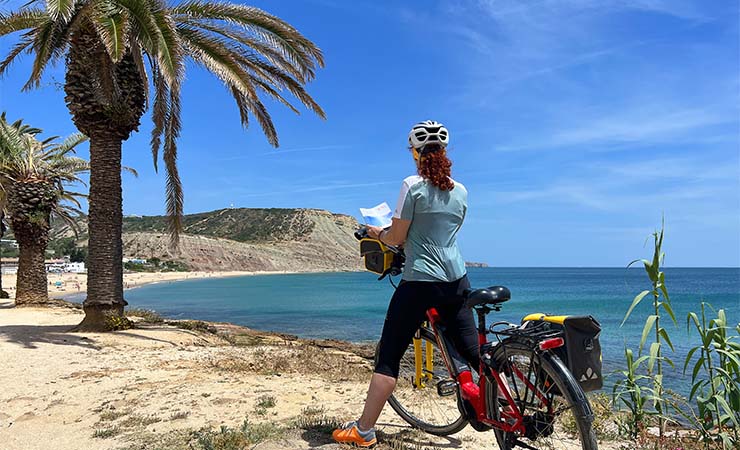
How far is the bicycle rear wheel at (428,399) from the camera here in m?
3.88

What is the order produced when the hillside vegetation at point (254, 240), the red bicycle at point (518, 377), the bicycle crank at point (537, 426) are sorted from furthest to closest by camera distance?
the hillside vegetation at point (254, 240), the bicycle crank at point (537, 426), the red bicycle at point (518, 377)

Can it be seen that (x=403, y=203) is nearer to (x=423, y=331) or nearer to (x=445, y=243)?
(x=445, y=243)

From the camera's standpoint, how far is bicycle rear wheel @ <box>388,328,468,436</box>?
3881 millimetres

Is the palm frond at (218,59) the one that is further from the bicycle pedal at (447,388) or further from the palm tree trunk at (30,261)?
the palm tree trunk at (30,261)

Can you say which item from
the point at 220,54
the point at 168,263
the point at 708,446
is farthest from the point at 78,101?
the point at 168,263

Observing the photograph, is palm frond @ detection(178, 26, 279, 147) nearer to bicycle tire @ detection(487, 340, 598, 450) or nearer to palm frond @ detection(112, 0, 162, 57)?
palm frond @ detection(112, 0, 162, 57)

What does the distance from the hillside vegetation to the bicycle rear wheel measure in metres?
102

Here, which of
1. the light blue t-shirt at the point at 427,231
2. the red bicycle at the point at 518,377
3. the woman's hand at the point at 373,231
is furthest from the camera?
the woman's hand at the point at 373,231

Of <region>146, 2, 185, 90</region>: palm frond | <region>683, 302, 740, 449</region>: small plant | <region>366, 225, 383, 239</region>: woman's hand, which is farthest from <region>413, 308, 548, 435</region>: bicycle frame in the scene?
<region>146, 2, 185, 90</region>: palm frond

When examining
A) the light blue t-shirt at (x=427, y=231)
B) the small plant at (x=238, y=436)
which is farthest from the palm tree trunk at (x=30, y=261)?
the light blue t-shirt at (x=427, y=231)

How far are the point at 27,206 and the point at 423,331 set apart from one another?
1554 centimetres

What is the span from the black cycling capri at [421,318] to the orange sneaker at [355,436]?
44cm

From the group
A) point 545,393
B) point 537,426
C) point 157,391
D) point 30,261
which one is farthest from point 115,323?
point 545,393

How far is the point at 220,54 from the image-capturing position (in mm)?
9922
